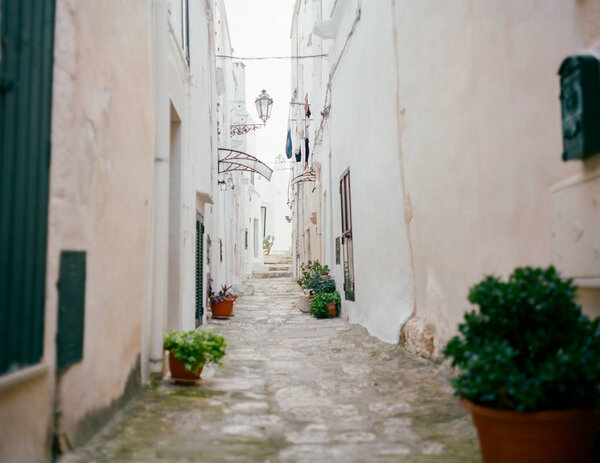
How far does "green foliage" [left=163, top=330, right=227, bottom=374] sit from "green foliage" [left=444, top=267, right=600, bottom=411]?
2410 mm

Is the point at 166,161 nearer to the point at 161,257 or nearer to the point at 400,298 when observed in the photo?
the point at 161,257

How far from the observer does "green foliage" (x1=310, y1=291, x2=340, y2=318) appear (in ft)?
32.3

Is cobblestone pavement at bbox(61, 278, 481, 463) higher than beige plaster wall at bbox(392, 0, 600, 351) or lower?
lower

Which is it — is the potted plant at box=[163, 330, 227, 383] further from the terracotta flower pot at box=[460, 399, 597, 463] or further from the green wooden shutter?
the terracotta flower pot at box=[460, 399, 597, 463]

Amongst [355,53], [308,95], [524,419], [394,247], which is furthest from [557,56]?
[308,95]

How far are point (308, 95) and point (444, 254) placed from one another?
1180 cm

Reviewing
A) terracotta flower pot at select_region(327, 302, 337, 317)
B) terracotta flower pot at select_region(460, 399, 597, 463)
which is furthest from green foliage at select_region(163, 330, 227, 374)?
terracotta flower pot at select_region(327, 302, 337, 317)

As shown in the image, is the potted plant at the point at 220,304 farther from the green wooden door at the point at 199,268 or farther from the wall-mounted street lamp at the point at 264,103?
the wall-mounted street lamp at the point at 264,103

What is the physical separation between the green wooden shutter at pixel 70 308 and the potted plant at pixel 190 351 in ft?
5.17

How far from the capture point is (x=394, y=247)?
6.19m

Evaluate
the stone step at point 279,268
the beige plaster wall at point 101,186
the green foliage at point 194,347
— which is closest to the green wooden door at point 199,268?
the green foliage at point 194,347

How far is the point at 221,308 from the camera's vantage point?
31.8 feet

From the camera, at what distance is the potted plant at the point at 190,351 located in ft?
13.9

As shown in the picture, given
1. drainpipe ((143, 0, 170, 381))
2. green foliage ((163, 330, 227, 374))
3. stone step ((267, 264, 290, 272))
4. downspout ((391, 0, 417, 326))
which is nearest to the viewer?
green foliage ((163, 330, 227, 374))
